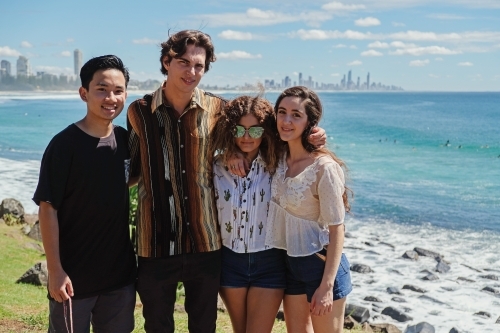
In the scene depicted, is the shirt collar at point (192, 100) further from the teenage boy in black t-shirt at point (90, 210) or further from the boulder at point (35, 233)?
the boulder at point (35, 233)

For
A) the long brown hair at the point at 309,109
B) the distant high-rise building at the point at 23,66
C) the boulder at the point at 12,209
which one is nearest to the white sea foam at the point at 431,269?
the long brown hair at the point at 309,109

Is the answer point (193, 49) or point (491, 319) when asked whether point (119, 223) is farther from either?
point (491, 319)

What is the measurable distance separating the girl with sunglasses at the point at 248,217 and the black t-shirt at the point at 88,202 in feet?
2.36

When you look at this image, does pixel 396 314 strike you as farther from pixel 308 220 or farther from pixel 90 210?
pixel 90 210

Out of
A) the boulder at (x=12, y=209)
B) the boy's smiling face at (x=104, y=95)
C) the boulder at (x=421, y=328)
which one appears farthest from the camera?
the boulder at (x=12, y=209)

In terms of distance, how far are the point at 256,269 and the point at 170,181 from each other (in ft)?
2.91

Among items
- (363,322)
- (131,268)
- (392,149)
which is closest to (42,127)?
(392,149)

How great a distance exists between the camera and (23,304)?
25.9ft

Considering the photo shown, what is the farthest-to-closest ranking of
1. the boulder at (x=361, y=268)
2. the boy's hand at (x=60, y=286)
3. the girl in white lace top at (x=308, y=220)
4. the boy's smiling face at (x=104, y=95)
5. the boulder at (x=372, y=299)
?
the boulder at (x=361, y=268), the boulder at (x=372, y=299), the girl in white lace top at (x=308, y=220), the boy's smiling face at (x=104, y=95), the boy's hand at (x=60, y=286)

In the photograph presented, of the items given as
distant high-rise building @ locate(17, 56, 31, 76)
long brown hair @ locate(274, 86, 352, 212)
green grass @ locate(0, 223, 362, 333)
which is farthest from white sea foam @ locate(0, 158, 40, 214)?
distant high-rise building @ locate(17, 56, 31, 76)

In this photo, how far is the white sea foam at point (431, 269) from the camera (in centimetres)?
1148

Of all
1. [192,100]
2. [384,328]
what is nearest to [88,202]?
[192,100]

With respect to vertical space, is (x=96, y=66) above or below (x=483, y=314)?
above

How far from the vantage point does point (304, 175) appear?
170 inches
